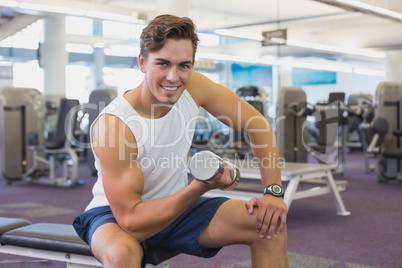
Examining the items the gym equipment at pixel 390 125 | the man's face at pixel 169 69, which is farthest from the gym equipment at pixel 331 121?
the man's face at pixel 169 69

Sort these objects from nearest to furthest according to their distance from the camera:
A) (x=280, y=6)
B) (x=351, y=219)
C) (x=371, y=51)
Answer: (x=351, y=219)
(x=280, y=6)
(x=371, y=51)

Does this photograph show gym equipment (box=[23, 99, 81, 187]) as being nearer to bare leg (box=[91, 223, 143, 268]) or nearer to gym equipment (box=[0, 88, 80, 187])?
gym equipment (box=[0, 88, 80, 187])

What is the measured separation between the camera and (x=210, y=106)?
68.3 inches

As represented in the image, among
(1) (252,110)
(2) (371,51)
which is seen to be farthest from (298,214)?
(2) (371,51)

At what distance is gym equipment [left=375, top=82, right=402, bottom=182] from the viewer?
5875 millimetres

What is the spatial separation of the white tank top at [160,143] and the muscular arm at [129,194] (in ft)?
0.21

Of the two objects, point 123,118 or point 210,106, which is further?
point 210,106

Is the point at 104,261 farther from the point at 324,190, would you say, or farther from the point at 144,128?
the point at 324,190

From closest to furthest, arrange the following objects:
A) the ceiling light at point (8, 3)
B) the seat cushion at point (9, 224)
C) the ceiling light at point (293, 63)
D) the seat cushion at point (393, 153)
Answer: the seat cushion at point (9, 224), the seat cushion at point (393, 153), the ceiling light at point (8, 3), the ceiling light at point (293, 63)

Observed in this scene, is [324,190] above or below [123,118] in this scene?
below

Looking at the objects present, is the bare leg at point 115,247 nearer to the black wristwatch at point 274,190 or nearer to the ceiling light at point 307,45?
the black wristwatch at point 274,190

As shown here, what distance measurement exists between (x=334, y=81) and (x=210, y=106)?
16.3 metres

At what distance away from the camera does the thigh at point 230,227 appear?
59.1 inches

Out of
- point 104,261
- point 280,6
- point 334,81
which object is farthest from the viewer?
point 334,81
